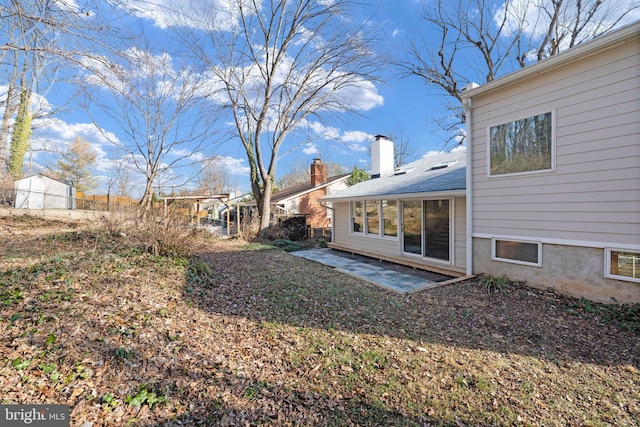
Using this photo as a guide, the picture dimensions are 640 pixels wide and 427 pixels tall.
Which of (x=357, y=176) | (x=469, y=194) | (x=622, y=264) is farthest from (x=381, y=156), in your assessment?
(x=622, y=264)

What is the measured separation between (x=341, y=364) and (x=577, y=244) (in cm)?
466

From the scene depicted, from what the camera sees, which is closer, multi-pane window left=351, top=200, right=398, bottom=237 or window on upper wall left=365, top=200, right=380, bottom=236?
multi-pane window left=351, top=200, right=398, bottom=237

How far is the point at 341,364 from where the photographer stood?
312cm

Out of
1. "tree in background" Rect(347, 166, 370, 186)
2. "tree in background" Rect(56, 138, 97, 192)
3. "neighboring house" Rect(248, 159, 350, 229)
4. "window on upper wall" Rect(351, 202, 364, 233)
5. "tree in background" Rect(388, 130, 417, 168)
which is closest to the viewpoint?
"window on upper wall" Rect(351, 202, 364, 233)

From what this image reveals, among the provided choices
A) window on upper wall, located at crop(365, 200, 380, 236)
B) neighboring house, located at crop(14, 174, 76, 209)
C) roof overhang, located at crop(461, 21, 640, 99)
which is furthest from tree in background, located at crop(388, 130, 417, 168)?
neighboring house, located at crop(14, 174, 76, 209)

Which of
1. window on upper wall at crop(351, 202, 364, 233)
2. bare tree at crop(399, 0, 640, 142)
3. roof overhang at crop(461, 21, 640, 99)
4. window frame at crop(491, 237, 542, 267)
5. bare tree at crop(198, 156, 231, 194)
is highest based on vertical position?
bare tree at crop(399, 0, 640, 142)

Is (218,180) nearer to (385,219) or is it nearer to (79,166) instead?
(79,166)

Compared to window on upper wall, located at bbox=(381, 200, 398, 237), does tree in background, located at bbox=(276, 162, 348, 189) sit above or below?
above

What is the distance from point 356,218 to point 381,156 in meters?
3.59

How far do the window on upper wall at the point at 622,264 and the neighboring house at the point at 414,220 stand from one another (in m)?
2.61

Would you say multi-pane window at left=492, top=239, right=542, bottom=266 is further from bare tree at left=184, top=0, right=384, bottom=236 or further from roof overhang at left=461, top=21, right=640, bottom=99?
bare tree at left=184, top=0, right=384, bottom=236

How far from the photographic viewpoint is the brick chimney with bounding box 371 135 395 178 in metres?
12.9

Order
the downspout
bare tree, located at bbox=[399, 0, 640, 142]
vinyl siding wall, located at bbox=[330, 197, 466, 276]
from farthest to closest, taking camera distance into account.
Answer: bare tree, located at bbox=[399, 0, 640, 142] < vinyl siding wall, located at bbox=[330, 197, 466, 276] < the downspout

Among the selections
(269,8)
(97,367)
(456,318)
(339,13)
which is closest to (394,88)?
(339,13)
